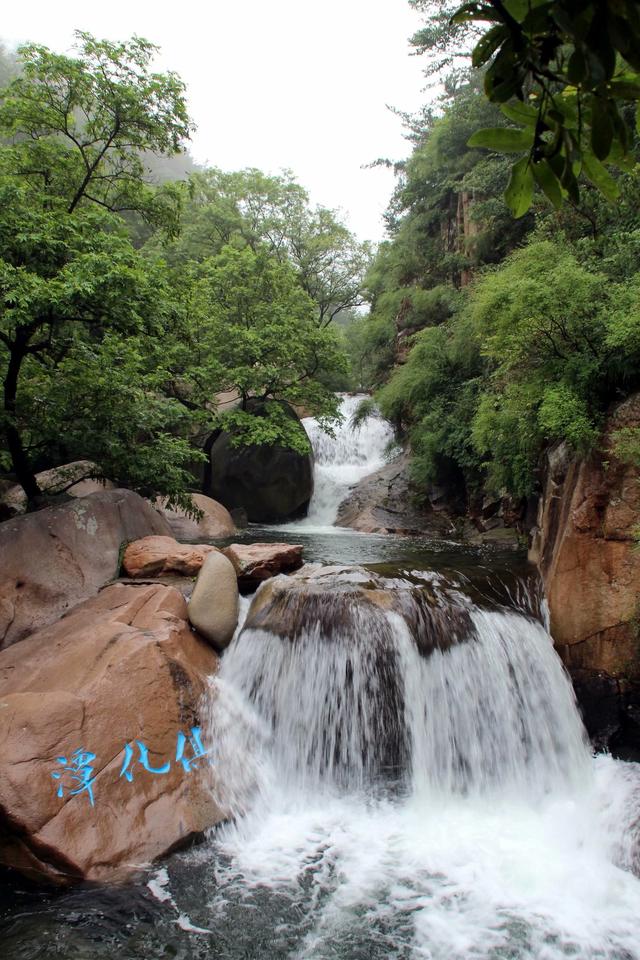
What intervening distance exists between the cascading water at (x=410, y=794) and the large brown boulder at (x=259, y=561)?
358mm

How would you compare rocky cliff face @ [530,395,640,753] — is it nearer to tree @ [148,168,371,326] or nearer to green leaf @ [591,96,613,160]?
green leaf @ [591,96,613,160]

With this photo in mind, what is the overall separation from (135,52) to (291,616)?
24.9 ft

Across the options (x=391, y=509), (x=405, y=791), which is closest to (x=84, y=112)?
(x=405, y=791)

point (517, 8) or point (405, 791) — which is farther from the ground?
point (517, 8)

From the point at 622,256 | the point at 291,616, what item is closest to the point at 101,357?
the point at 291,616

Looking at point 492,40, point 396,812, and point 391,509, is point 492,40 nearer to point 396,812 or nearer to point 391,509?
point 396,812

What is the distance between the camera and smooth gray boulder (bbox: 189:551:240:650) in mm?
5516

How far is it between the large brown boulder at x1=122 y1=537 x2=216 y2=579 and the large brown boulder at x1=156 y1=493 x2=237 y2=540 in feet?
12.2

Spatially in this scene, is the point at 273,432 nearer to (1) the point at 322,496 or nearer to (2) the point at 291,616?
(1) the point at 322,496

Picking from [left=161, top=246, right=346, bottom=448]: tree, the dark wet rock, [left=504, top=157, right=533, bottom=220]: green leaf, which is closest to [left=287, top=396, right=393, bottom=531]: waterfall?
the dark wet rock

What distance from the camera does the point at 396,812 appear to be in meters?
4.49

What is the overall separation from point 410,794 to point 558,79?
5.15 m

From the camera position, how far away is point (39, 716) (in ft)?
13.5

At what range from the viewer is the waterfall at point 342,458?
1560cm
